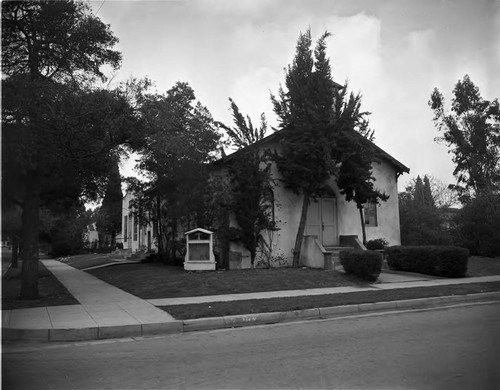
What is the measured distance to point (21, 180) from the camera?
9.98m

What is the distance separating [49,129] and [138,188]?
1238 cm

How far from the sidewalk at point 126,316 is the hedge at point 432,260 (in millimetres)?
2904

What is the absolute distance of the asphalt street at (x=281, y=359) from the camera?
4926 millimetres

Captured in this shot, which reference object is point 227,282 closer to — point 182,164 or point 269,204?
point 269,204

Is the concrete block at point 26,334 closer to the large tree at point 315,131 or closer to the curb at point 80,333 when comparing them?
the curb at point 80,333

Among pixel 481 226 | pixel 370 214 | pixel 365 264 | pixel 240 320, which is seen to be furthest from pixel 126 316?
pixel 481 226

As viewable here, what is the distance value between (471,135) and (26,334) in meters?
33.5

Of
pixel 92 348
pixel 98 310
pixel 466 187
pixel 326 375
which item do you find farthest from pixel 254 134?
pixel 466 187

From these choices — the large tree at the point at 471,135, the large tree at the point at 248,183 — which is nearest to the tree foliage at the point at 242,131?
the large tree at the point at 248,183

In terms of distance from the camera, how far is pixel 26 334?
7641 mm

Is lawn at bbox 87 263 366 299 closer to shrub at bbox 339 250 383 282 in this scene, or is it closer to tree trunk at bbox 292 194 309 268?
shrub at bbox 339 250 383 282

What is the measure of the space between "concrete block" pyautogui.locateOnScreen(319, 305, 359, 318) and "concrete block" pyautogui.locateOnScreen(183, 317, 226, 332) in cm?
230

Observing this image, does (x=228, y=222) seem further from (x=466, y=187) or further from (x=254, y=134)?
(x=466, y=187)

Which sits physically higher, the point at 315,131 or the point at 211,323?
the point at 315,131
